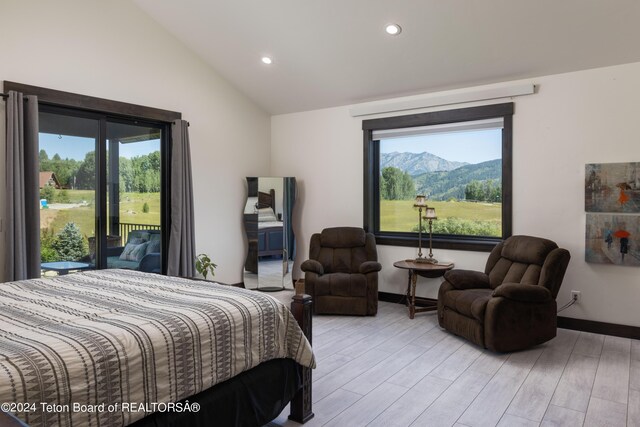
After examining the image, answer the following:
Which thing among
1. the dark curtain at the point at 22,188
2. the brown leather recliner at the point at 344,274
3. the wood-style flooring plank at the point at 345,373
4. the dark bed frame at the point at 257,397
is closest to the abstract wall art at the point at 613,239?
the brown leather recliner at the point at 344,274

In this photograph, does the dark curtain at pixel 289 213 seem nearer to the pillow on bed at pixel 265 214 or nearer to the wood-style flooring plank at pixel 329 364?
the pillow on bed at pixel 265 214

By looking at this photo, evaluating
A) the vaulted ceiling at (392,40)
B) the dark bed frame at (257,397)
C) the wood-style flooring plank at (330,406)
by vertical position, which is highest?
the vaulted ceiling at (392,40)

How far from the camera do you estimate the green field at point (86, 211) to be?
4211 mm

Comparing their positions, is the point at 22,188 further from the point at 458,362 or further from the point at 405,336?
the point at 458,362

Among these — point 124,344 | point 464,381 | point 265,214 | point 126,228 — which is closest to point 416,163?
point 265,214

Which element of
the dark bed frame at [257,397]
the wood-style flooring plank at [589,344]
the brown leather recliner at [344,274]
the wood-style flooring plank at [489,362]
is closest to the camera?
A: the dark bed frame at [257,397]

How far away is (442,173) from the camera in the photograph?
5.37 metres

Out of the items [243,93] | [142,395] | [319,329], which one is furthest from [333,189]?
[142,395]

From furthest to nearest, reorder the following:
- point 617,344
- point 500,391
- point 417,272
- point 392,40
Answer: point 417,272 < point 392,40 < point 617,344 < point 500,391

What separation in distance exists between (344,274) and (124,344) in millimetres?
3445

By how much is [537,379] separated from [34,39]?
4.85m

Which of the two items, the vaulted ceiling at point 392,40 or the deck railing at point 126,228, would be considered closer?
the vaulted ceiling at point 392,40

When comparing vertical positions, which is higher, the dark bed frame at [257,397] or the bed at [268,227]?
the bed at [268,227]

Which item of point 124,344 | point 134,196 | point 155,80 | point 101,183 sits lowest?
point 124,344
